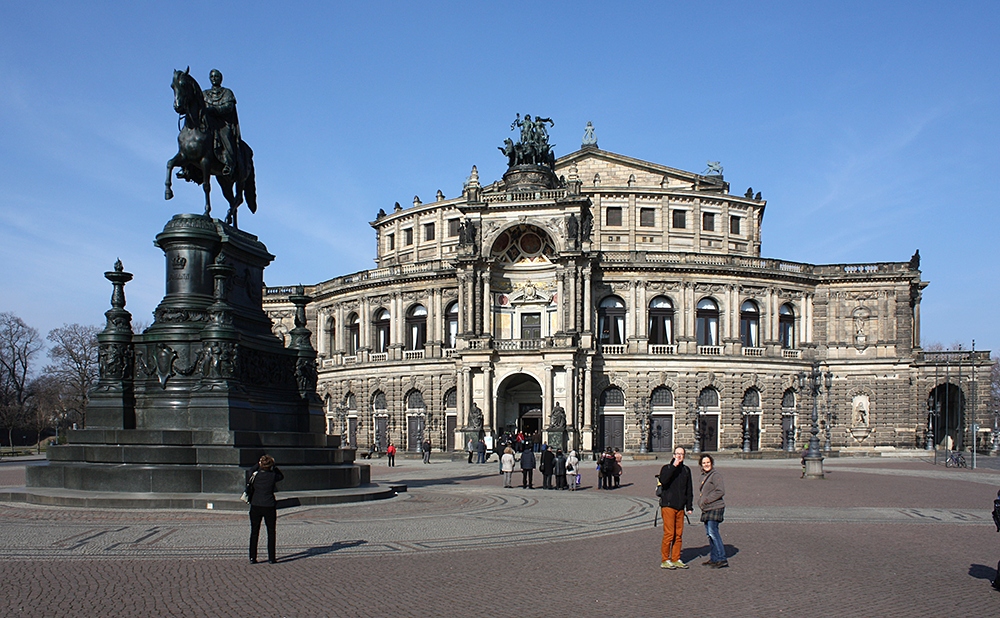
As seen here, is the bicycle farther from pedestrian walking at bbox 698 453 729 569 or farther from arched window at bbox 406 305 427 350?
pedestrian walking at bbox 698 453 729 569

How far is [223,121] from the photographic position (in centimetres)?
2480

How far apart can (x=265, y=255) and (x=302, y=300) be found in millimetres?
2206

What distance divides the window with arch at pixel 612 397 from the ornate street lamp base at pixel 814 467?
1123 inches

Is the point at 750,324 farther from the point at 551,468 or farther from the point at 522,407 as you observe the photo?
the point at 551,468

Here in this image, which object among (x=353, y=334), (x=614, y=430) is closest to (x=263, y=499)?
(x=614, y=430)

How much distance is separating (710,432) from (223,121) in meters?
50.9

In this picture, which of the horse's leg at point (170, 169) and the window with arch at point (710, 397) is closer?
the horse's leg at point (170, 169)

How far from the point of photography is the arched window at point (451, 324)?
72000 millimetres

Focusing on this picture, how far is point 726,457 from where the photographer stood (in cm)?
6362

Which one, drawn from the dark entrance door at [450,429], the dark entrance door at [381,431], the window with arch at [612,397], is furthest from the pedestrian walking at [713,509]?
the dark entrance door at [381,431]

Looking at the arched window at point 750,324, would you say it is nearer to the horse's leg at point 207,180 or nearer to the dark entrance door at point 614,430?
the dark entrance door at point 614,430

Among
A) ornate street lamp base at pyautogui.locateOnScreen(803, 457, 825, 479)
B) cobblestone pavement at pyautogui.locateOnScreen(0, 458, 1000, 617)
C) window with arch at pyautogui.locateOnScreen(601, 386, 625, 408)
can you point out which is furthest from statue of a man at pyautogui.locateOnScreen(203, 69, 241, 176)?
window with arch at pyautogui.locateOnScreen(601, 386, 625, 408)

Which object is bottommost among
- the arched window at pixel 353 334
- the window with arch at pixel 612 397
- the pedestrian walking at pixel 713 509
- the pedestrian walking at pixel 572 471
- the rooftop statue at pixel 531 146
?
the pedestrian walking at pixel 572 471

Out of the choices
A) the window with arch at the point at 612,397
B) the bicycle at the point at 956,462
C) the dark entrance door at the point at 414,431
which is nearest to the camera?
the bicycle at the point at 956,462
